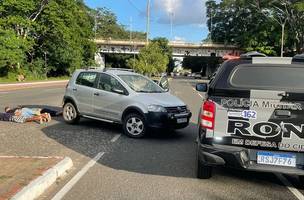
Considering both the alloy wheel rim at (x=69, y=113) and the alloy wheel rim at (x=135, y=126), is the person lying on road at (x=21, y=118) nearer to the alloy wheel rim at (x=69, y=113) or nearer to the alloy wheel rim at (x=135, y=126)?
the alloy wheel rim at (x=69, y=113)

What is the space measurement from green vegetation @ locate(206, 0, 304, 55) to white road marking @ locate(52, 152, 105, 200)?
52523 mm

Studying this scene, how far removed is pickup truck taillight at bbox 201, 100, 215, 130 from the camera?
22.7ft

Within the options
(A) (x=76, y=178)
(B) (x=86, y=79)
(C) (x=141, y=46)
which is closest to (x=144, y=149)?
(A) (x=76, y=178)

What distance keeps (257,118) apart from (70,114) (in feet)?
26.7

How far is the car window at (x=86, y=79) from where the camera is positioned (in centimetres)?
1336

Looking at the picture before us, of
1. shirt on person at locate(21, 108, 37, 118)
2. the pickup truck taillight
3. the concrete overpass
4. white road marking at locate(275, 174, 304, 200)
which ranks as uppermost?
the concrete overpass

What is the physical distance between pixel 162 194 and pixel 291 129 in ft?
6.54

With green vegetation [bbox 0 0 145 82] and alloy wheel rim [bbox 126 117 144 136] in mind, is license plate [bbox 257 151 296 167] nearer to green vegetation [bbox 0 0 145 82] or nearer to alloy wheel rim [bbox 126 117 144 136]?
alloy wheel rim [bbox 126 117 144 136]

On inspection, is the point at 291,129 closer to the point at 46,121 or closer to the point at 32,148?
the point at 32,148

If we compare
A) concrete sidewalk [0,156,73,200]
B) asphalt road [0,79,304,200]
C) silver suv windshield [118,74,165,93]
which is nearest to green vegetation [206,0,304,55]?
silver suv windshield [118,74,165,93]

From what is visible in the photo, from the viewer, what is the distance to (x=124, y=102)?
39.5 feet

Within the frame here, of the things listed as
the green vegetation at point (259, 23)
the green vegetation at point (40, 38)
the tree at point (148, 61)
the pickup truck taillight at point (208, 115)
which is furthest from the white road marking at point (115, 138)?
the green vegetation at point (259, 23)

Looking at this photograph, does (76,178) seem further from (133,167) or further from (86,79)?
(86,79)

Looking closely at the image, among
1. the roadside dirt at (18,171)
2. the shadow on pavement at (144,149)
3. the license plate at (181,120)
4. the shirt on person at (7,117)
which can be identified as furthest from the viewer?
the shirt on person at (7,117)
